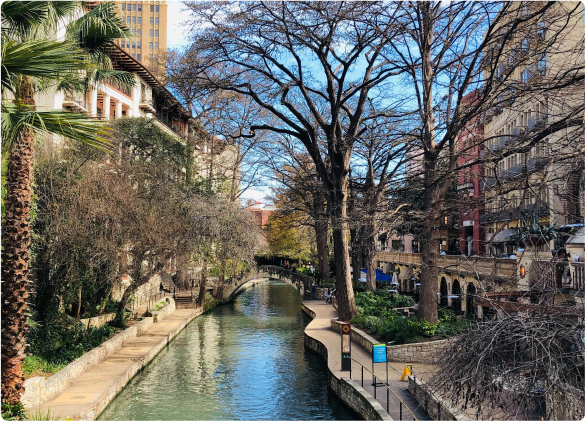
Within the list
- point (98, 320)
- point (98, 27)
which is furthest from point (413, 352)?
point (98, 320)

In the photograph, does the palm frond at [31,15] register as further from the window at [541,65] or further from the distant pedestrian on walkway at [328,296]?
the distant pedestrian on walkway at [328,296]

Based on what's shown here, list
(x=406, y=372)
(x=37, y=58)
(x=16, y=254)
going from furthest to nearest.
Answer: (x=406, y=372) → (x=16, y=254) → (x=37, y=58)

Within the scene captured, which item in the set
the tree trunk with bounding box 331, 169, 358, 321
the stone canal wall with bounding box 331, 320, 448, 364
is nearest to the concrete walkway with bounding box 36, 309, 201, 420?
the tree trunk with bounding box 331, 169, 358, 321

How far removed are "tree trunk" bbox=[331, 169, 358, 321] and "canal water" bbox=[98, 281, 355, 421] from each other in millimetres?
2856

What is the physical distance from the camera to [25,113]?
7.47 m

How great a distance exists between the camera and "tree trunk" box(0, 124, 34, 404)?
37.7ft

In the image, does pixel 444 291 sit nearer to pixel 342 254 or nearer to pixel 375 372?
pixel 342 254

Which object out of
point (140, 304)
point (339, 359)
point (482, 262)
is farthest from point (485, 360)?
point (140, 304)

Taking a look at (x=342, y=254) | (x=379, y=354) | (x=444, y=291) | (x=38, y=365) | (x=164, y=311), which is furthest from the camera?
(x=444, y=291)

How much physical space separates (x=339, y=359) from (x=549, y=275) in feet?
46.0

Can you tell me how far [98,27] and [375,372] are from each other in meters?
12.6

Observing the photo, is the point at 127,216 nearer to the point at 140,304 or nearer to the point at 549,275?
the point at 140,304

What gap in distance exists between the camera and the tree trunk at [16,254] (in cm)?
1149

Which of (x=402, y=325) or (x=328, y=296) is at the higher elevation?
(x=402, y=325)
